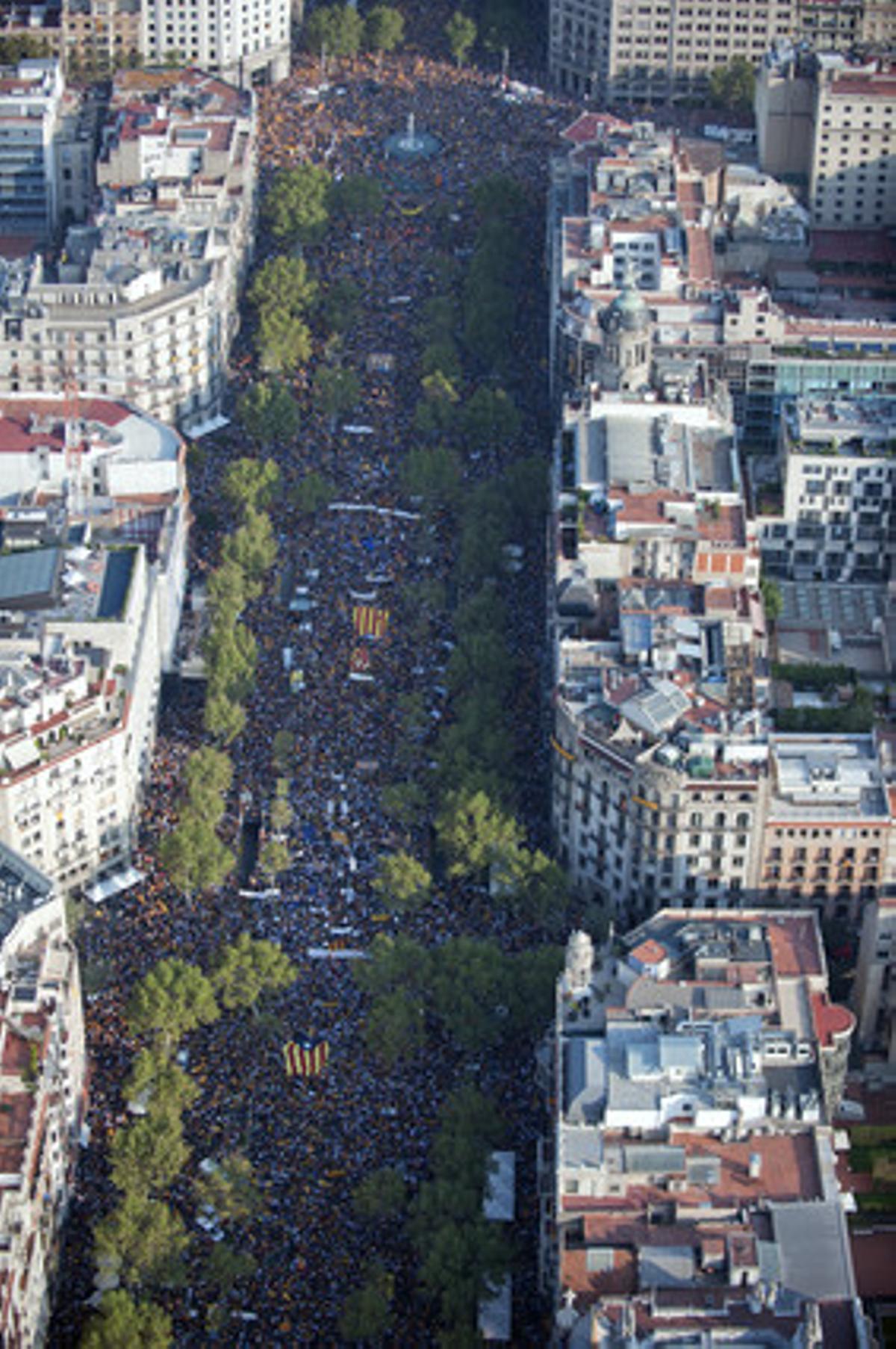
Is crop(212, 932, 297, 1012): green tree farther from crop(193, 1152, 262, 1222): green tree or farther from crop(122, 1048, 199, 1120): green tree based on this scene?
crop(193, 1152, 262, 1222): green tree

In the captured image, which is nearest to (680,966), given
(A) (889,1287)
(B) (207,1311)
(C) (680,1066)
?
(C) (680,1066)

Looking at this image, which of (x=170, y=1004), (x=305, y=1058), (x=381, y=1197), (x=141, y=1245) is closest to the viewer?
(x=141, y=1245)

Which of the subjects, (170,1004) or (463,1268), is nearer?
(463,1268)

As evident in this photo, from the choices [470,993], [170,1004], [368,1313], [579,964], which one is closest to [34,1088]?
[170,1004]

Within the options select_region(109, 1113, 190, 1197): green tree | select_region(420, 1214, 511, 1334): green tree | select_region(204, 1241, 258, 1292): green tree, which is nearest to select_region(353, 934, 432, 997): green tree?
select_region(109, 1113, 190, 1197): green tree

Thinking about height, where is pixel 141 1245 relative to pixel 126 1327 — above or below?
above

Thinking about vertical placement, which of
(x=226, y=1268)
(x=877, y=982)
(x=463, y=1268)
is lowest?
(x=226, y=1268)

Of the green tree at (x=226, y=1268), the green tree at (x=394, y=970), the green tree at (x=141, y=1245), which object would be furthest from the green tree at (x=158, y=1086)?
the green tree at (x=394, y=970)

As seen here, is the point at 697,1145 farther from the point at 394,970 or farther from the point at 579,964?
the point at 394,970

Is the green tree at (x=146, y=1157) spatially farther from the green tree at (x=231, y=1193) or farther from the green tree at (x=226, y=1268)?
the green tree at (x=226, y=1268)
